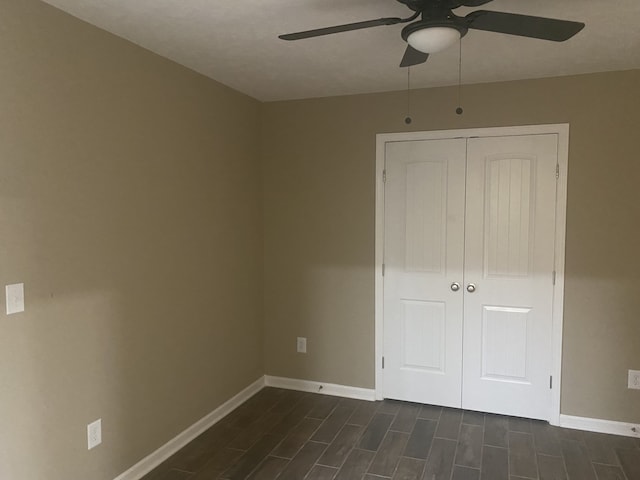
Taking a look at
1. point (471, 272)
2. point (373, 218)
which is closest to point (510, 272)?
point (471, 272)

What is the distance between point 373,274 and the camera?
3.68 m

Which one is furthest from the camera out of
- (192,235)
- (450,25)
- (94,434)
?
(192,235)

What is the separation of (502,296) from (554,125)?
123 centimetres

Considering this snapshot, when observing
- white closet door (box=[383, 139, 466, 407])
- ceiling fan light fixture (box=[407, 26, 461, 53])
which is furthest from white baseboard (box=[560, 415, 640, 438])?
ceiling fan light fixture (box=[407, 26, 461, 53])

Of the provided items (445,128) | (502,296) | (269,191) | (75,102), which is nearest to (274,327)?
(269,191)

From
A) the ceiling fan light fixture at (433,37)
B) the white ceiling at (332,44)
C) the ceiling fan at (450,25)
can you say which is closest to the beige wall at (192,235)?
the white ceiling at (332,44)

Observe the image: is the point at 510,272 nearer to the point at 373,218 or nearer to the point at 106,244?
the point at 373,218

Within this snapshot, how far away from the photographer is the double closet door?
10.8 ft

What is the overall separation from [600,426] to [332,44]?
302 centimetres

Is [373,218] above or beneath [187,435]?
above

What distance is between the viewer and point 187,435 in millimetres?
3057

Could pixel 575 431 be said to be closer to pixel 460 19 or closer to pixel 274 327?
pixel 274 327

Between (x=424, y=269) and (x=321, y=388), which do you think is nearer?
(x=424, y=269)

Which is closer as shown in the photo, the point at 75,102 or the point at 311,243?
the point at 75,102
